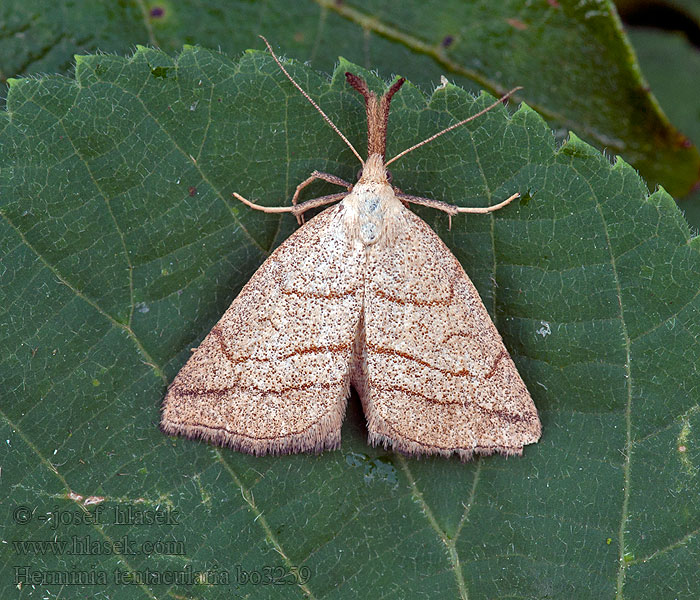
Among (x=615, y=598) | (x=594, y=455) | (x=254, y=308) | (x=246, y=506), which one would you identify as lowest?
(x=615, y=598)

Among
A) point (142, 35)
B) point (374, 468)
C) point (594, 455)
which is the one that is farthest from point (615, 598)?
point (142, 35)

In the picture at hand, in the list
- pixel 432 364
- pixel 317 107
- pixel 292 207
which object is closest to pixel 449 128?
pixel 317 107

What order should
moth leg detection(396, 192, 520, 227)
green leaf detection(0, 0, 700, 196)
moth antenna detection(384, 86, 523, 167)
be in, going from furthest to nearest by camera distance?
green leaf detection(0, 0, 700, 196) → moth leg detection(396, 192, 520, 227) → moth antenna detection(384, 86, 523, 167)

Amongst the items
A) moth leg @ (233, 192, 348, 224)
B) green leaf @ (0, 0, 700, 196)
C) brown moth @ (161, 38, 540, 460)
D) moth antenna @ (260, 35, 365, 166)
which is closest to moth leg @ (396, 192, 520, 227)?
brown moth @ (161, 38, 540, 460)

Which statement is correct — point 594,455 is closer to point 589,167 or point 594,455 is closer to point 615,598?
point 615,598

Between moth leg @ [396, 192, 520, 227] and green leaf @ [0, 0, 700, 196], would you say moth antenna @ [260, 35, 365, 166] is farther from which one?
green leaf @ [0, 0, 700, 196]

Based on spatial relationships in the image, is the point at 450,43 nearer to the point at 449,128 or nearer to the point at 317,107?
the point at 449,128
